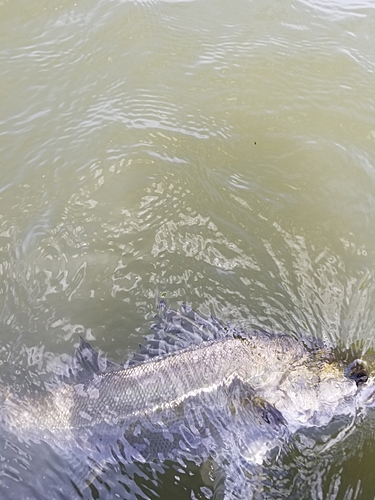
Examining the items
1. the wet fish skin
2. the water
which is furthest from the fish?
the water

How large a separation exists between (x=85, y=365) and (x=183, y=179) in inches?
83.8

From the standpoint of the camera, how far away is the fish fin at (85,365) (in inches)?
151

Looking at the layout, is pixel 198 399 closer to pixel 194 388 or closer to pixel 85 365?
pixel 194 388

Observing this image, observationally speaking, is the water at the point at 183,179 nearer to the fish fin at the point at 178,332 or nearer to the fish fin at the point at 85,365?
the fish fin at the point at 178,332

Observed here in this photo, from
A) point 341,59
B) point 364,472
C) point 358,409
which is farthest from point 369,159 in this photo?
point 364,472

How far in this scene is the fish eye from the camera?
13.1 feet

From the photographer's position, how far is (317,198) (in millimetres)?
5148

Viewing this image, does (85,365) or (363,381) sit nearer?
(85,365)

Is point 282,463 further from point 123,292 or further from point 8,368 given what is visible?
point 8,368

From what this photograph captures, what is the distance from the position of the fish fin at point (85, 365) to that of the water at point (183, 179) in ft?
0.74

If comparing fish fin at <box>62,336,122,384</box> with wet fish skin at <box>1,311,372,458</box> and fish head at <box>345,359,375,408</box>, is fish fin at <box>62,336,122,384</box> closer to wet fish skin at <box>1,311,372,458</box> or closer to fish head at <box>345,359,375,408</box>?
wet fish skin at <box>1,311,372,458</box>

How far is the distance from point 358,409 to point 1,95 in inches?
186

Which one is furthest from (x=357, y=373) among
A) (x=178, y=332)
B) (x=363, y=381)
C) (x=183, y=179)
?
(x=183, y=179)

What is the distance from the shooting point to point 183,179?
514cm
